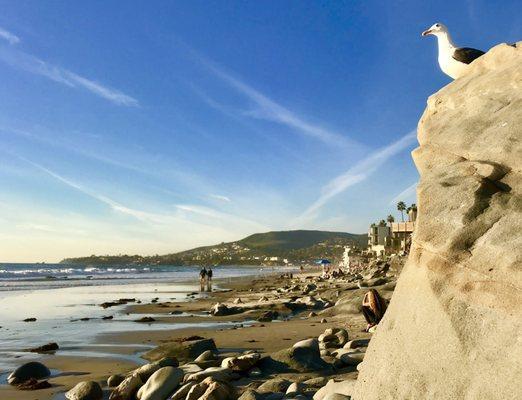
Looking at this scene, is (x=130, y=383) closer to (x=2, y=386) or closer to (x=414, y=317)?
(x=2, y=386)

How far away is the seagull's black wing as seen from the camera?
23.9ft

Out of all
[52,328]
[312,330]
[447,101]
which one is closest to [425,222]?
[447,101]

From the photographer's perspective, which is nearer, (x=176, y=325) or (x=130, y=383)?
(x=130, y=383)

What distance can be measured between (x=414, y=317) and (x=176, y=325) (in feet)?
54.7

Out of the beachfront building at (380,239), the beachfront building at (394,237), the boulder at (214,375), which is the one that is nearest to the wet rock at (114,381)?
the boulder at (214,375)

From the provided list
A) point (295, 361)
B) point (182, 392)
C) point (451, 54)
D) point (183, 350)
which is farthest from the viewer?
point (183, 350)

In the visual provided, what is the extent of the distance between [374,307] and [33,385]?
27.7ft

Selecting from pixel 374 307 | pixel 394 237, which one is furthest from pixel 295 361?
pixel 394 237

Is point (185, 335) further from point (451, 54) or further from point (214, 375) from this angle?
point (451, 54)

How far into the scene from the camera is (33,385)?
399 inches

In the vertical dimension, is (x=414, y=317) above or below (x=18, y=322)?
above

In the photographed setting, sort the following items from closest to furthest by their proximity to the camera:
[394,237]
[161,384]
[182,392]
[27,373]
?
[182,392] < [161,384] < [27,373] < [394,237]

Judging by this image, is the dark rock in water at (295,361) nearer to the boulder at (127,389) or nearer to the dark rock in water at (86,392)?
the boulder at (127,389)

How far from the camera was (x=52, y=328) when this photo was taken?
19750mm
